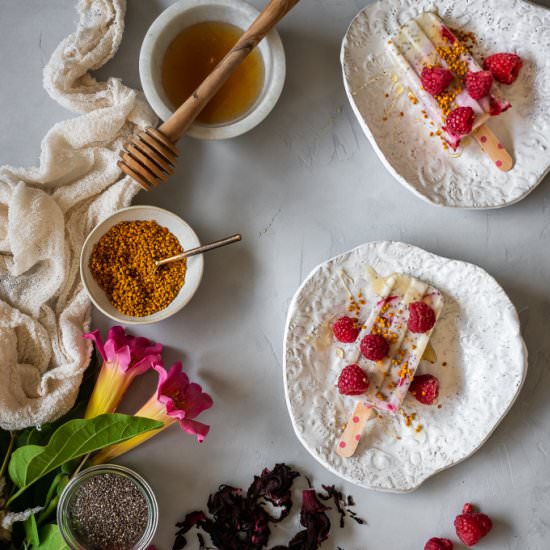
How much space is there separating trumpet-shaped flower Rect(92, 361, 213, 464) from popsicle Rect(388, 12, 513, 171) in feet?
2.65

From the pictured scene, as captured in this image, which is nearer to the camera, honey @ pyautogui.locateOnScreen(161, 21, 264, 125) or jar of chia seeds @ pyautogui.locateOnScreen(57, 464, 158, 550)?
jar of chia seeds @ pyautogui.locateOnScreen(57, 464, 158, 550)

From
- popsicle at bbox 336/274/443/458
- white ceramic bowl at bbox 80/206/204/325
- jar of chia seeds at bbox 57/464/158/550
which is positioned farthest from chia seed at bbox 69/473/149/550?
popsicle at bbox 336/274/443/458

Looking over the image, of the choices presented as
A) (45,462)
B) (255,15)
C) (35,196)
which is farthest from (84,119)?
(45,462)

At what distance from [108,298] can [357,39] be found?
81cm

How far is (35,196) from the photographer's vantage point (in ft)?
4.91

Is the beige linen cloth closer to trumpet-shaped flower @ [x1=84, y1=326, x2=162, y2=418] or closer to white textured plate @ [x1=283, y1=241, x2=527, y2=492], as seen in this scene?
trumpet-shaped flower @ [x1=84, y1=326, x2=162, y2=418]

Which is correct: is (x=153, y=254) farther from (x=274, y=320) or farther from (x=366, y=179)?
(x=366, y=179)

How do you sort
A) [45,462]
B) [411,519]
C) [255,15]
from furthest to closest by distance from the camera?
[411,519] < [255,15] < [45,462]

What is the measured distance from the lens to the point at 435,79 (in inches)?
58.2

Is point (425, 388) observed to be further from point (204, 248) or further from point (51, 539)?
point (51, 539)

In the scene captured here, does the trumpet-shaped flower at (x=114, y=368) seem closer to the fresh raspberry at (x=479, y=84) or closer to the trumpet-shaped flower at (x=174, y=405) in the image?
the trumpet-shaped flower at (x=174, y=405)

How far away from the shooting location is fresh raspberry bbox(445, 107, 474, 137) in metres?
1.47

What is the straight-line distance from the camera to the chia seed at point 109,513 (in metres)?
1.43

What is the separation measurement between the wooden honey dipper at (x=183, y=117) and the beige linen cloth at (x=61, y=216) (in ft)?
0.36
